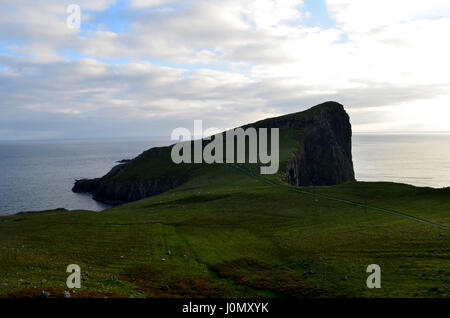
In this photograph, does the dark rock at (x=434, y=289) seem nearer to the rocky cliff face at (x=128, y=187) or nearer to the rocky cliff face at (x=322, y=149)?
the rocky cliff face at (x=128, y=187)

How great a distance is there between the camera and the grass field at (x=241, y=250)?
30188 millimetres

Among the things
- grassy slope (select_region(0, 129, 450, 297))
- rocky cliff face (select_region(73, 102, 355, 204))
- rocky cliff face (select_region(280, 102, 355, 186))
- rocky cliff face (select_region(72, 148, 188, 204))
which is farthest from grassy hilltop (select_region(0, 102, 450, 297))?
rocky cliff face (select_region(280, 102, 355, 186))

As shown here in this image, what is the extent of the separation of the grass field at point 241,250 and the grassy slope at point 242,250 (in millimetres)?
109

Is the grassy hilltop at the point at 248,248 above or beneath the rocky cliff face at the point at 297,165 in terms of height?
beneath

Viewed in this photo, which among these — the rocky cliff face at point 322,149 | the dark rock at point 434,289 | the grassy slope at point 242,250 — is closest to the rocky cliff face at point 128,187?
the rocky cliff face at point 322,149

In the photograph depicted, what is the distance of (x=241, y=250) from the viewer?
44781mm

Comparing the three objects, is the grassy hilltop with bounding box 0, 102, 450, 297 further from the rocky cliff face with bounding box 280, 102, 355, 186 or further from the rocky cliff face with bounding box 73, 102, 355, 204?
the rocky cliff face with bounding box 280, 102, 355, 186

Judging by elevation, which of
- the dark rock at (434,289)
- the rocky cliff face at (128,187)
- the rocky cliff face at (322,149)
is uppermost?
the rocky cliff face at (322,149)

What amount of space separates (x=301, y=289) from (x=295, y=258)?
380 inches

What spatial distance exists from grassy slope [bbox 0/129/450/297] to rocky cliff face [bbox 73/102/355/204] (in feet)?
223

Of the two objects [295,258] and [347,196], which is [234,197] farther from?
[295,258]
